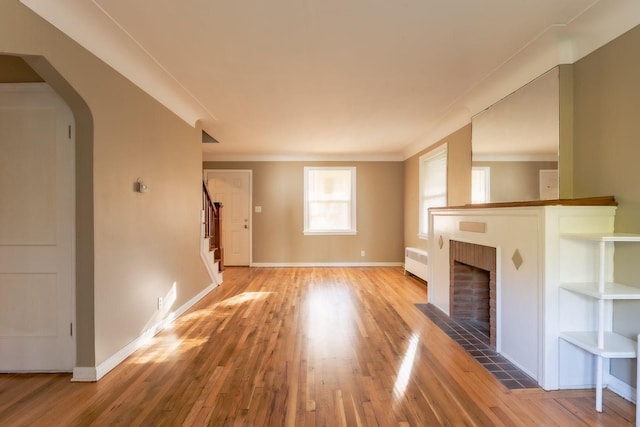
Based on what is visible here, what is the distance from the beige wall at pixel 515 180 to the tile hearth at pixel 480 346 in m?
1.38

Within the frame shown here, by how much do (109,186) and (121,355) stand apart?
4.47ft

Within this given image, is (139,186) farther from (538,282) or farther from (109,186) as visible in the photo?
(538,282)

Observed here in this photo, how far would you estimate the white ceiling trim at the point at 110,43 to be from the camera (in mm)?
1914

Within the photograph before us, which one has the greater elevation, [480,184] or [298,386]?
[480,184]

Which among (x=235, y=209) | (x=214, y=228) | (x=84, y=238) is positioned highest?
(x=235, y=209)

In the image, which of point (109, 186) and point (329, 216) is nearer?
point (109, 186)

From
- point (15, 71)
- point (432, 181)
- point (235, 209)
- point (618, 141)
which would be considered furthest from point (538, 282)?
point (235, 209)

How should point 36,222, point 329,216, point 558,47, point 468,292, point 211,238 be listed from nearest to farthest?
point 36,222 → point 558,47 → point 468,292 → point 211,238 → point 329,216

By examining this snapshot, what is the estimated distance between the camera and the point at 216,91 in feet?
10.8

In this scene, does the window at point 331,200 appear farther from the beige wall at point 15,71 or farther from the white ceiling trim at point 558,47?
the beige wall at point 15,71

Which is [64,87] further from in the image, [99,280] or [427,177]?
[427,177]

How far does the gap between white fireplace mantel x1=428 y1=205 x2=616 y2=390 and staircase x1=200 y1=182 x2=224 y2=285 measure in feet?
12.3

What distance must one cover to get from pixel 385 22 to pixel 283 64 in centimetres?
96

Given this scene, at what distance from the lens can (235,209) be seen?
6828 millimetres
